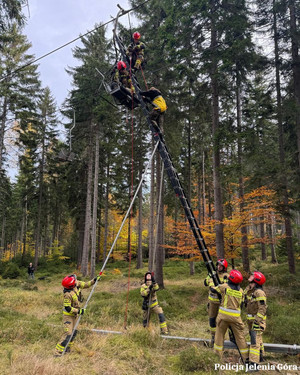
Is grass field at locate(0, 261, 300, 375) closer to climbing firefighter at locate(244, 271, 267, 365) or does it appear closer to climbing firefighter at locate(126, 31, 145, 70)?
climbing firefighter at locate(244, 271, 267, 365)

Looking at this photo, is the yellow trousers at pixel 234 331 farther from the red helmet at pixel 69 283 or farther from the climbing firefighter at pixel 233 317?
the red helmet at pixel 69 283

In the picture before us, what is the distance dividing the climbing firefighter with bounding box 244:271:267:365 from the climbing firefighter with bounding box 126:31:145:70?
8.38 m

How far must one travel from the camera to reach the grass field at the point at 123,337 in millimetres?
5049

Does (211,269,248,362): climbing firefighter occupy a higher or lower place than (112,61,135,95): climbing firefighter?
lower

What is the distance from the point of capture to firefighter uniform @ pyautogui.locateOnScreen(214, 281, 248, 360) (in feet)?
17.4

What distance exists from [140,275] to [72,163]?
1146cm

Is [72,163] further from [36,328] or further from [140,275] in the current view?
[36,328]

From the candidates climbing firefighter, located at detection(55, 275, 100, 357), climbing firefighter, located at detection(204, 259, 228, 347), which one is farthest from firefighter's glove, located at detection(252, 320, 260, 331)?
climbing firefighter, located at detection(55, 275, 100, 357)

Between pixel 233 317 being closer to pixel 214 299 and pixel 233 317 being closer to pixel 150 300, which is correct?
pixel 214 299

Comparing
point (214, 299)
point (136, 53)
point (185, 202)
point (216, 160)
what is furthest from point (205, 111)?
point (214, 299)

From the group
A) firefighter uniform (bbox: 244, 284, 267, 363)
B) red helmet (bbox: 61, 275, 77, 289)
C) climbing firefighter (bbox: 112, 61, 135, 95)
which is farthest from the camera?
climbing firefighter (bbox: 112, 61, 135, 95)

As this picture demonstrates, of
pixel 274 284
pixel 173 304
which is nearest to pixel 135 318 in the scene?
pixel 173 304

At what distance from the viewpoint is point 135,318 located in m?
8.91

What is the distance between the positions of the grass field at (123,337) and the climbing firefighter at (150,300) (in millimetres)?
287
